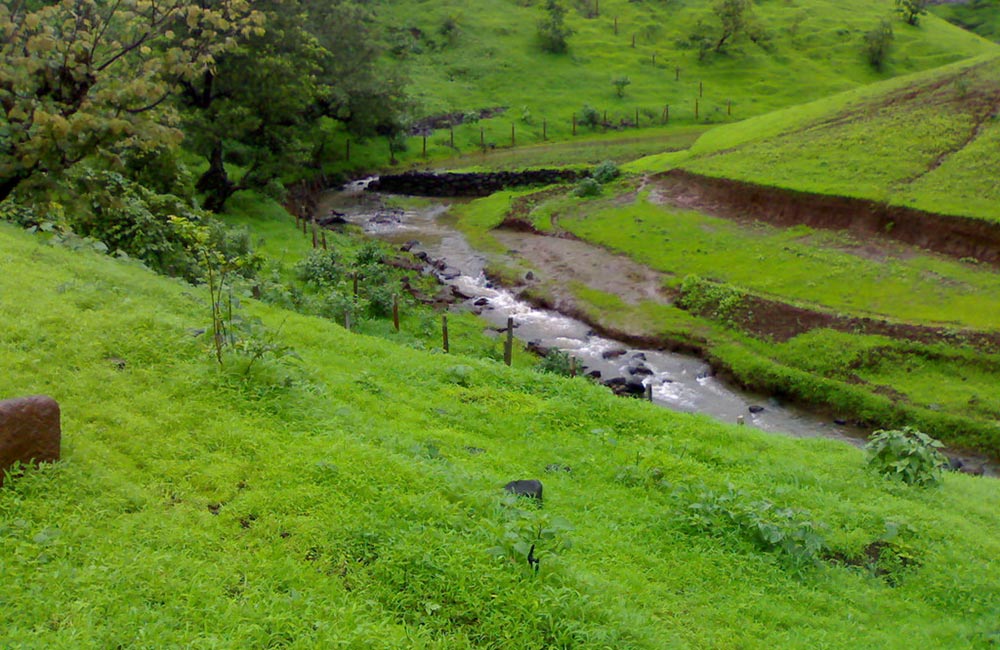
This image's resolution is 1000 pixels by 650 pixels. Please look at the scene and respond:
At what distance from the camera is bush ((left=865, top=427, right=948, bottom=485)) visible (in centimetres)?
1398

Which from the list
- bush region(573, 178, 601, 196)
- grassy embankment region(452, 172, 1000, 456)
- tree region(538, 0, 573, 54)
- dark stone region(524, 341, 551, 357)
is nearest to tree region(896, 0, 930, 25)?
tree region(538, 0, 573, 54)

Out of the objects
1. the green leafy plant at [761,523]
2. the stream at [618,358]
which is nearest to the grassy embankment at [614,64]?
the stream at [618,358]

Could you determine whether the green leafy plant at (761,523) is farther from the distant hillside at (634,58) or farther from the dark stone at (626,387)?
the distant hillside at (634,58)

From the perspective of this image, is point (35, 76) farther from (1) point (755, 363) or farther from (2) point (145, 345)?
(1) point (755, 363)

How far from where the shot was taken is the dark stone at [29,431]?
26.0ft

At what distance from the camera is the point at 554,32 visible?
8300 centimetres

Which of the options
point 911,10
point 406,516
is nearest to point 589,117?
point 911,10

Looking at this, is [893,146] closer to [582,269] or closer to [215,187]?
[582,269]

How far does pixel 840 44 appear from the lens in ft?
297

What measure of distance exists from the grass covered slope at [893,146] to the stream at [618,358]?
1481cm

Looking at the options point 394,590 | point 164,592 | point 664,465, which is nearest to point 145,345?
point 164,592

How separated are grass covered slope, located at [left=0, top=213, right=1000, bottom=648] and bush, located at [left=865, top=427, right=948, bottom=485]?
367 millimetres

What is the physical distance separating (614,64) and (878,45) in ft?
96.1

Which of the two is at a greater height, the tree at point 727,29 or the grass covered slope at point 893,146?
the tree at point 727,29
